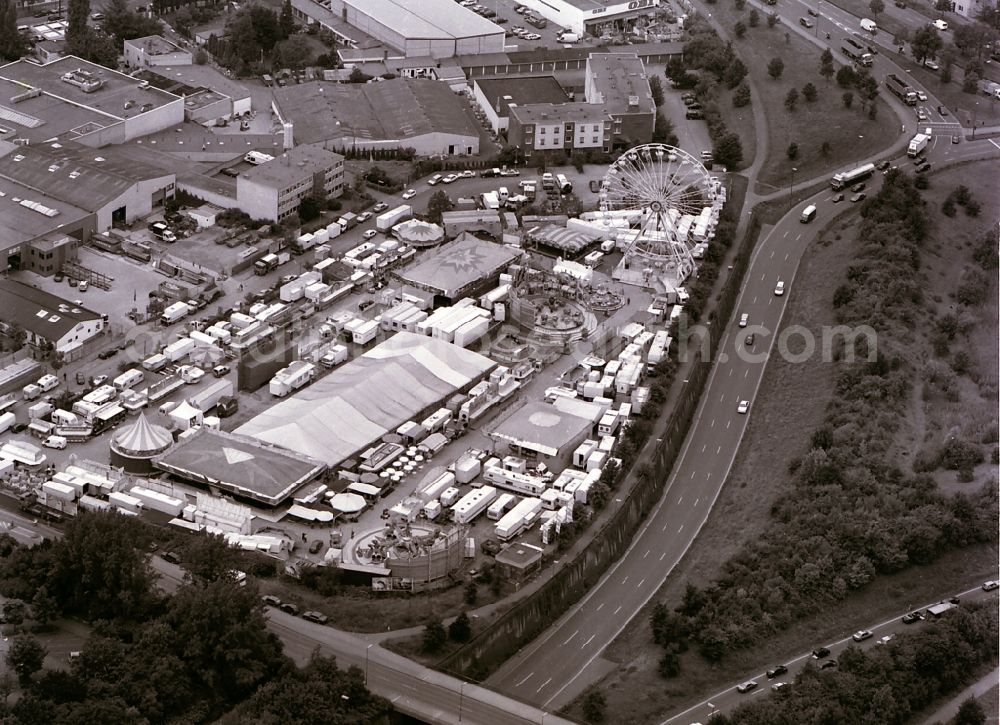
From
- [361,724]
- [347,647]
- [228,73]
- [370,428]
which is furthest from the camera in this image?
[228,73]

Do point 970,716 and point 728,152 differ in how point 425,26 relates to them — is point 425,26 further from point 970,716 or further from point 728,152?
point 970,716

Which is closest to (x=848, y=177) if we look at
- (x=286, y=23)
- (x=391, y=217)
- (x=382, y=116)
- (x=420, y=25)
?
(x=391, y=217)

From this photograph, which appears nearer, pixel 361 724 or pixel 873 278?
pixel 361 724

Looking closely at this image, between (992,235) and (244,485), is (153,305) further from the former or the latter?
(992,235)

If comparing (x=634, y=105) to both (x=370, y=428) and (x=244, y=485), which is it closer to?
(x=370, y=428)

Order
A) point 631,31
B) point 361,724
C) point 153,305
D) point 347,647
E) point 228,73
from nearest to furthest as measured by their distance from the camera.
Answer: point 361,724 < point 347,647 < point 153,305 < point 228,73 < point 631,31

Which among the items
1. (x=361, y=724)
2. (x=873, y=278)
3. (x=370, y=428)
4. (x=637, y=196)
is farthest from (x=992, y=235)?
(x=361, y=724)

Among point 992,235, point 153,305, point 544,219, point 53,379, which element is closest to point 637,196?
point 544,219

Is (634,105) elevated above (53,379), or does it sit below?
above
